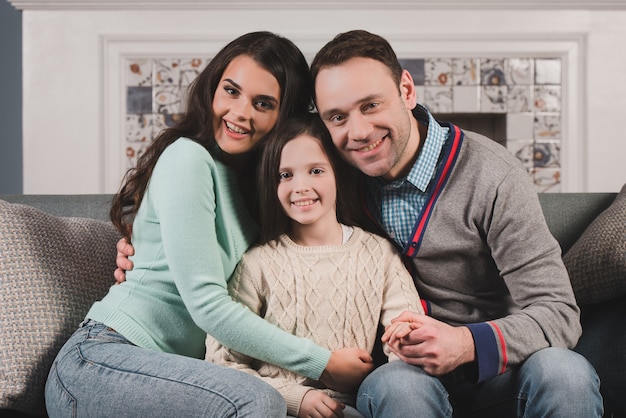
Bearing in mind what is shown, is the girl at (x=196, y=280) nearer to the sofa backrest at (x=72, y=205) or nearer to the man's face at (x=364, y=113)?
the man's face at (x=364, y=113)

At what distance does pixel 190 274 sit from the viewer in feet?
4.56

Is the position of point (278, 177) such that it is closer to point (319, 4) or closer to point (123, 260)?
point (123, 260)

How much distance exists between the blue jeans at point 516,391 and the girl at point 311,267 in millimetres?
156

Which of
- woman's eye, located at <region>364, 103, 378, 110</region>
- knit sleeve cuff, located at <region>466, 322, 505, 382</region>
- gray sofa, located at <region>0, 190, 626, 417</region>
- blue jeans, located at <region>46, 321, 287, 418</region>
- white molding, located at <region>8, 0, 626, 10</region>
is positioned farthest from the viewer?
white molding, located at <region>8, 0, 626, 10</region>

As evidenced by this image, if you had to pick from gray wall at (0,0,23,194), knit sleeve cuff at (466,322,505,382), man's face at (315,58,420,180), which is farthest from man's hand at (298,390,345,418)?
gray wall at (0,0,23,194)

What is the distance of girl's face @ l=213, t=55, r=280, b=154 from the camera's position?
5.07ft

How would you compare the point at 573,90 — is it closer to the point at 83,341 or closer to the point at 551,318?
the point at 551,318

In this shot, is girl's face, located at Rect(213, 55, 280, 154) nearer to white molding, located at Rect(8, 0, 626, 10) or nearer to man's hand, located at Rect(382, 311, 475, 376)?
man's hand, located at Rect(382, 311, 475, 376)

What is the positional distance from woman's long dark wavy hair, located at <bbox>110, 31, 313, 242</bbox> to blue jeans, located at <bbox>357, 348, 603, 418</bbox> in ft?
2.01

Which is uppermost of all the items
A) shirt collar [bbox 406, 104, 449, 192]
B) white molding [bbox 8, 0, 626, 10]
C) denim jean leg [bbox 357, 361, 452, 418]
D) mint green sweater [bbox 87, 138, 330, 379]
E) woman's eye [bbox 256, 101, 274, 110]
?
white molding [bbox 8, 0, 626, 10]

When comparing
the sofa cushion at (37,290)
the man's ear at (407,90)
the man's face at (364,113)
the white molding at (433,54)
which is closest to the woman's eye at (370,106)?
the man's face at (364,113)


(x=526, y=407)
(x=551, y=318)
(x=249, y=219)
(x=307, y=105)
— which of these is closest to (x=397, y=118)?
(x=307, y=105)

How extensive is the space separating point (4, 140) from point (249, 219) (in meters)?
3.26

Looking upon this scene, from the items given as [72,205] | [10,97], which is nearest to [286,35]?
[10,97]
